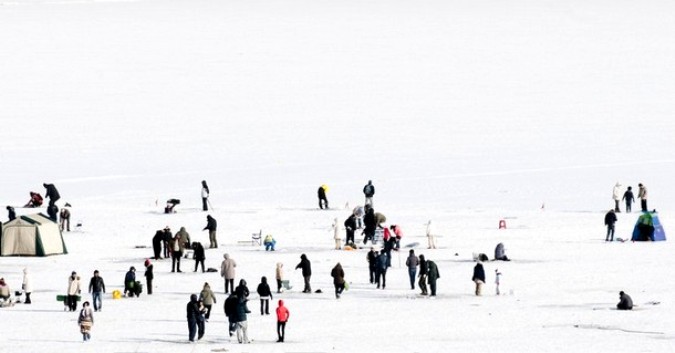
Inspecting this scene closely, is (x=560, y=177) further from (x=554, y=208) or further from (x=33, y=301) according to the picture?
(x=33, y=301)

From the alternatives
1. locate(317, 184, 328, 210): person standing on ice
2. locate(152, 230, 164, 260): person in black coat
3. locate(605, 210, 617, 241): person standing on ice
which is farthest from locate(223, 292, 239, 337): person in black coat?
locate(317, 184, 328, 210): person standing on ice

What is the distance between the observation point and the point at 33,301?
107 feet

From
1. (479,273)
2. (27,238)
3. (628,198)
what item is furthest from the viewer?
(628,198)

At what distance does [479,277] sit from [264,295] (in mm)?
4975

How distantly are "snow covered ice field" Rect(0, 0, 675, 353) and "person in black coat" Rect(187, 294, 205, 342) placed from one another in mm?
278

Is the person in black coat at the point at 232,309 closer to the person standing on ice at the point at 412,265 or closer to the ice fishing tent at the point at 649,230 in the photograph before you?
the person standing on ice at the point at 412,265

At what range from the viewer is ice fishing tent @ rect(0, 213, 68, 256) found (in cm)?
3947

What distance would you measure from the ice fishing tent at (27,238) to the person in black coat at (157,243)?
3.10m

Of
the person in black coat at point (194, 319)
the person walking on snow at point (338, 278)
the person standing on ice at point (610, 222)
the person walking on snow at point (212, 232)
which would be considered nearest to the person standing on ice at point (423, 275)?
the person walking on snow at point (338, 278)

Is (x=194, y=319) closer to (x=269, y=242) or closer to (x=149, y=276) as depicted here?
(x=149, y=276)

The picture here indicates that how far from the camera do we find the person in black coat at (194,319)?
26891mm

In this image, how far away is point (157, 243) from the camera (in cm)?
3809

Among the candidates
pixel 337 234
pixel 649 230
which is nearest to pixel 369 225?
pixel 337 234

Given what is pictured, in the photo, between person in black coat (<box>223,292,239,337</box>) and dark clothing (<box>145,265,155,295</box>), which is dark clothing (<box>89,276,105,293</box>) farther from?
person in black coat (<box>223,292,239,337</box>)
